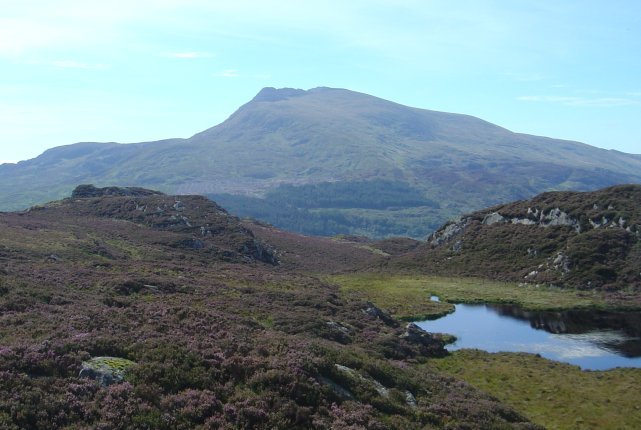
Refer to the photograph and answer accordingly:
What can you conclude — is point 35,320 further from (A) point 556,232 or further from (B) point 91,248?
(A) point 556,232

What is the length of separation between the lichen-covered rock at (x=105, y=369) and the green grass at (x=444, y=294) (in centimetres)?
4128

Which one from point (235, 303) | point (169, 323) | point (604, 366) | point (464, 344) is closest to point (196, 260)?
point (235, 303)

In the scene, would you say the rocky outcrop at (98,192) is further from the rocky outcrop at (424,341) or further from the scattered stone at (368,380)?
the scattered stone at (368,380)

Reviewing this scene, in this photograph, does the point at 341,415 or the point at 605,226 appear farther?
the point at 605,226

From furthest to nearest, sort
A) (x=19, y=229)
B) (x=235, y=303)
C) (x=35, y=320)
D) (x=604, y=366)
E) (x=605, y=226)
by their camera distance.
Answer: (x=605, y=226) → (x=19, y=229) → (x=235, y=303) → (x=604, y=366) → (x=35, y=320)

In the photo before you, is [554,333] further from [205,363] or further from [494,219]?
[494,219]

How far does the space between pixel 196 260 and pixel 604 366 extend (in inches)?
2136

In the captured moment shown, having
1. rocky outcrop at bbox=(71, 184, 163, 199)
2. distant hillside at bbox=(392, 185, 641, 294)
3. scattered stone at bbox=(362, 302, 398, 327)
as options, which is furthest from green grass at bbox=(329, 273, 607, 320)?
rocky outcrop at bbox=(71, 184, 163, 199)

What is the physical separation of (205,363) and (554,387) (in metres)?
25.4

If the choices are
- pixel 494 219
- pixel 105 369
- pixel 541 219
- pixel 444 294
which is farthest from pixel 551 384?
pixel 494 219

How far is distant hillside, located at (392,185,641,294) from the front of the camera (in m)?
72.5

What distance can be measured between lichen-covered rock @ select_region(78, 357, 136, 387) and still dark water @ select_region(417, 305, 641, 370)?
108 ft

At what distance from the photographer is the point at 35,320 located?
25125 mm

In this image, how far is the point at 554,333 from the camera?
168 feet
